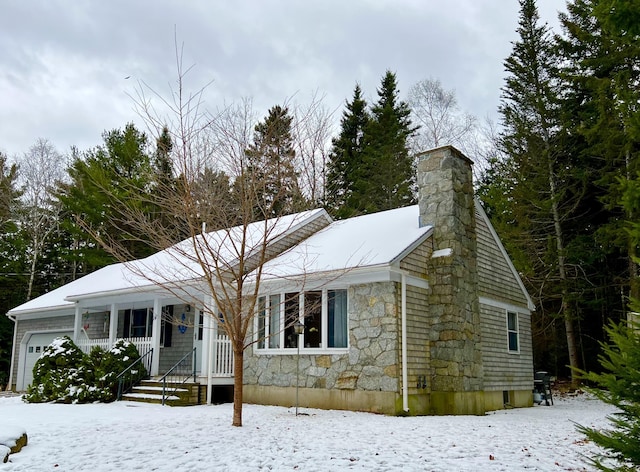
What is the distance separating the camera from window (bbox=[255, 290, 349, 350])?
11242 millimetres

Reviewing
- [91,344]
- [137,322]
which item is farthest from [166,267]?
[91,344]

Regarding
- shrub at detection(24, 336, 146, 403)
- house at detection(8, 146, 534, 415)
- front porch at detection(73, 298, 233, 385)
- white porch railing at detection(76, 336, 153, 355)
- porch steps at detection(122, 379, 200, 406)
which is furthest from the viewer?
white porch railing at detection(76, 336, 153, 355)

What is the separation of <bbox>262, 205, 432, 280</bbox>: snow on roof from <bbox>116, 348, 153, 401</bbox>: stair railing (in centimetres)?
365

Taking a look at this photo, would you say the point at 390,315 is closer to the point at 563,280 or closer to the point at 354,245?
the point at 354,245

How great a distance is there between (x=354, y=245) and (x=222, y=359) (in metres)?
3.99

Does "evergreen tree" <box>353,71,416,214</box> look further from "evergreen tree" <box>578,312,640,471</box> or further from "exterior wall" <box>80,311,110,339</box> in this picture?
"evergreen tree" <box>578,312,640,471</box>

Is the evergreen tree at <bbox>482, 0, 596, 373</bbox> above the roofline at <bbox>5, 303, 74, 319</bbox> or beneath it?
above

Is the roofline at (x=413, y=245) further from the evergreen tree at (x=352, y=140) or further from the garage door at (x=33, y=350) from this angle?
the evergreen tree at (x=352, y=140)

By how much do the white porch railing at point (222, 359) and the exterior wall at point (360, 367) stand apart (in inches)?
52.9

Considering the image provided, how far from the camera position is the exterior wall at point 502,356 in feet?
41.8

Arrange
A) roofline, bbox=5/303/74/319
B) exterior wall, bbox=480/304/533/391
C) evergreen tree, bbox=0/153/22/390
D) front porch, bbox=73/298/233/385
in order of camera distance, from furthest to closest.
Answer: evergreen tree, bbox=0/153/22/390, roofline, bbox=5/303/74/319, exterior wall, bbox=480/304/533/391, front porch, bbox=73/298/233/385

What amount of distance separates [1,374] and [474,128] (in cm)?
2419

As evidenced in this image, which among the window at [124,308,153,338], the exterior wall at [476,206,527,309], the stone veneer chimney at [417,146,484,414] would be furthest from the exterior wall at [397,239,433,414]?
the window at [124,308,153,338]

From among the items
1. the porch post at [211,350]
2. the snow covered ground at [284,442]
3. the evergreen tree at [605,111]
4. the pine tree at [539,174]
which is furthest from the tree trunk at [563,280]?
the porch post at [211,350]
